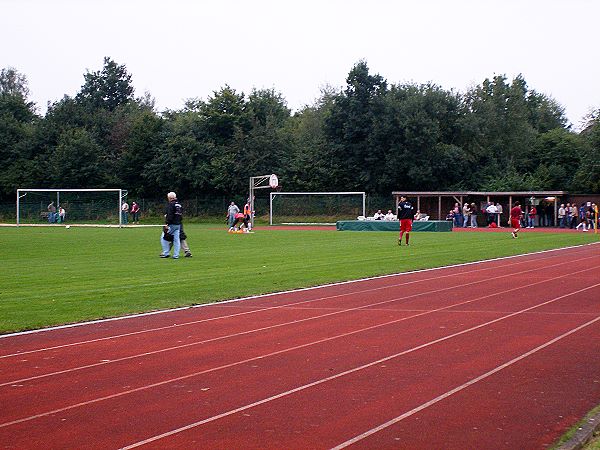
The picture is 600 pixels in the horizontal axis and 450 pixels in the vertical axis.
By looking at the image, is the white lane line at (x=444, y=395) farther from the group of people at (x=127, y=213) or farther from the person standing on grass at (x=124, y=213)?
the group of people at (x=127, y=213)

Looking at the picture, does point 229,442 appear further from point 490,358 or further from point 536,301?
point 536,301

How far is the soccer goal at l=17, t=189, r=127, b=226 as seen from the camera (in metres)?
68.9

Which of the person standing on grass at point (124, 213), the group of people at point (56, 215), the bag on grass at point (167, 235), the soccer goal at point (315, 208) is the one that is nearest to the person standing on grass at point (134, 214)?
the person standing on grass at point (124, 213)

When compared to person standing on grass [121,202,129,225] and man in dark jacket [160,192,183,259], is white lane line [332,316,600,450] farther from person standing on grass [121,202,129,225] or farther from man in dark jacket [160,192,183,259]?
person standing on grass [121,202,129,225]

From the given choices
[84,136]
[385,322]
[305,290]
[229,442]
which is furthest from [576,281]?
[84,136]

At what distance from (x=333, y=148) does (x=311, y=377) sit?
6659cm

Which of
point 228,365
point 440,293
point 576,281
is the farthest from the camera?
point 576,281

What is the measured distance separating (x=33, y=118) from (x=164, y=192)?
1085 inches

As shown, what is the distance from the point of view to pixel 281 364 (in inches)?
364

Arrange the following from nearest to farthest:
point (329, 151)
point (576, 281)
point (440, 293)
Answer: point (440, 293) → point (576, 281) → point (329, 151)

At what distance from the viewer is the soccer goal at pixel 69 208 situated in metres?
68.9

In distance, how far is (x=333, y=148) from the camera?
2938 inches

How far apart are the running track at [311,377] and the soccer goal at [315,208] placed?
51224 millimetres

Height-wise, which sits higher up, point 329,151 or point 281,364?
point 329,151
